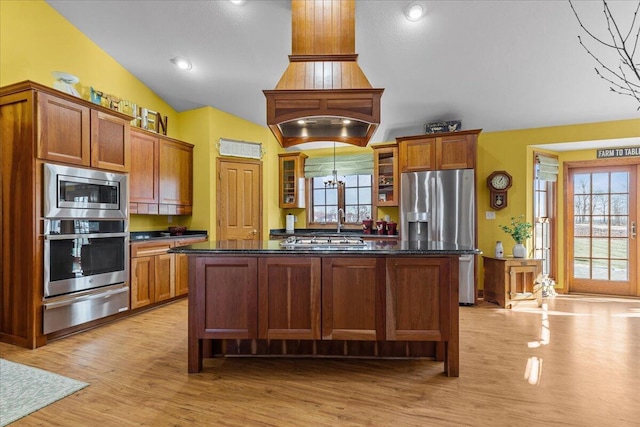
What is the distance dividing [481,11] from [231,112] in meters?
3.51

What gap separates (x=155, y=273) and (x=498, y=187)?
4661mm

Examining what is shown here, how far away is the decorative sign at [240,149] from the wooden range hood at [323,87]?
2.33 metres

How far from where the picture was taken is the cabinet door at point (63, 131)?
9.52ft

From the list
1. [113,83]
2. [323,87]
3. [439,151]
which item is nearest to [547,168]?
[439,151]

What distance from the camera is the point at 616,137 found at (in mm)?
4379

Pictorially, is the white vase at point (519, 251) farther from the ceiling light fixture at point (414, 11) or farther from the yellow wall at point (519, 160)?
the ceiling light fixture at point (414, 11)

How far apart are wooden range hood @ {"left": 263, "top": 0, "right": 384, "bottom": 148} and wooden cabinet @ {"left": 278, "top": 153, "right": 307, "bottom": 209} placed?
2691mm

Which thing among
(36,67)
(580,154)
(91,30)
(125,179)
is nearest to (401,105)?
(580,154)

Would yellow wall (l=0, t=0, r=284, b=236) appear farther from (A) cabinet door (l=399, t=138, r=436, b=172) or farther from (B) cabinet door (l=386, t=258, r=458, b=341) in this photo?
(B) cabinet door (l=386, t=258, r=458, b=341)

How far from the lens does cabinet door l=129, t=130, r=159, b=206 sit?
4176mm

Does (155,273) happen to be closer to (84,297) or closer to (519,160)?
(84,297)

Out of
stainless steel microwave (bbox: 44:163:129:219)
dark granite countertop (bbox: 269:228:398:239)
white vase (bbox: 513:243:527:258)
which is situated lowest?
white vase (bbox: 513:243:527:258)

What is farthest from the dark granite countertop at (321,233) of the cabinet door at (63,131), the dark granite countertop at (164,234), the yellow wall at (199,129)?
the cabinet door at (63,131)

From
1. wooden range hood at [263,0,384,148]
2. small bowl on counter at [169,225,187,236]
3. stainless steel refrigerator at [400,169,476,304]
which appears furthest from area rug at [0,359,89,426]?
stainless steel refrigerator at [400,169,476,304]
